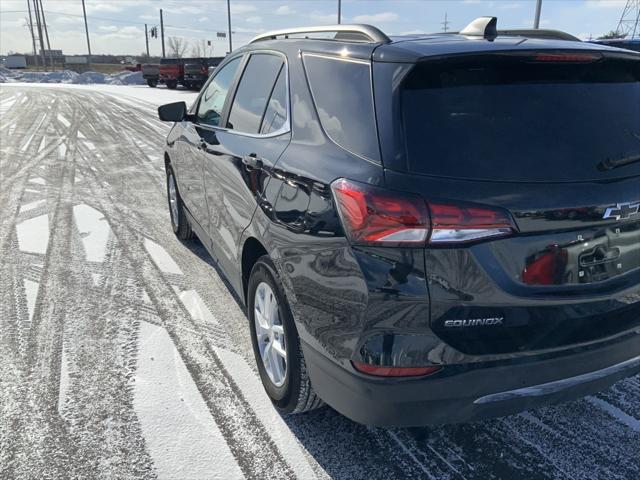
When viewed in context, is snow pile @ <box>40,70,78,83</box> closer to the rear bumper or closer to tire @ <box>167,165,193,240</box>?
tire @ <box>167,165,193,240</box>

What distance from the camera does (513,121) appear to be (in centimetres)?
205

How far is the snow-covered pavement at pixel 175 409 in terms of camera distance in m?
2.42

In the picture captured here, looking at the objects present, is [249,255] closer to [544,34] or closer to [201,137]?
[201,137]

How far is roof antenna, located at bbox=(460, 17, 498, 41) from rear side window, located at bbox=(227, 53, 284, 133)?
40.0 inches

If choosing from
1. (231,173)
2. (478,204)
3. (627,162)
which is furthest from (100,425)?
(627,162)

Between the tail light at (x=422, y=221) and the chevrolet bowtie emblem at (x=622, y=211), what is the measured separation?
417 millimetres

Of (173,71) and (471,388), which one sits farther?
(173,71)

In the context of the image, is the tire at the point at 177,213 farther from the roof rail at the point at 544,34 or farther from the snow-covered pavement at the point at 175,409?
the roof rail at the point at 544,34

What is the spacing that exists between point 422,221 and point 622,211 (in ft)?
2.66

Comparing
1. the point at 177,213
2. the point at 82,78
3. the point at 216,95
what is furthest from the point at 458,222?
the point at 82,78

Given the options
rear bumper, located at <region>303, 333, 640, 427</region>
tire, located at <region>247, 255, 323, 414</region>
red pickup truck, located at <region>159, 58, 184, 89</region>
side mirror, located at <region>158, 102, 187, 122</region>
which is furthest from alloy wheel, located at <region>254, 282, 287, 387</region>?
red pickup truck, located at <region>159, 58, 184, 89</region>

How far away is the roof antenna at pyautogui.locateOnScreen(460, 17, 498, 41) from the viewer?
2.55 m

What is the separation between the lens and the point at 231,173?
3.22 m

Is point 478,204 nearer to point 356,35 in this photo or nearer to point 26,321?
point 356,35
